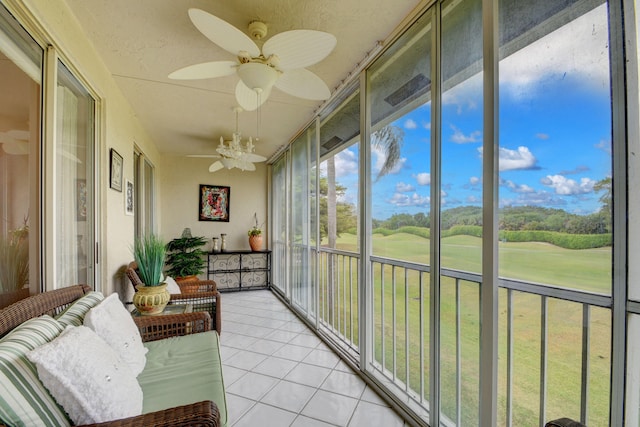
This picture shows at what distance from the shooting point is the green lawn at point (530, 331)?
0.97 meters

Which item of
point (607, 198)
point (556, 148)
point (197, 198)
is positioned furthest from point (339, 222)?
point (197, 198)

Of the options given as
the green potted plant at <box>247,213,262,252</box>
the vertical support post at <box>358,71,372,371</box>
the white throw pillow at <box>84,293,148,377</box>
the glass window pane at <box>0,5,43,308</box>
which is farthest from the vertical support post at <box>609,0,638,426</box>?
the green potted plant at <box>247,213,262,252</box>

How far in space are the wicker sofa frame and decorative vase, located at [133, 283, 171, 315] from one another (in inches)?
13.4

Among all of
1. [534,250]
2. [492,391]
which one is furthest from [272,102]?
[492,391]

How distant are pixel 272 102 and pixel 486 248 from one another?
2406 mm

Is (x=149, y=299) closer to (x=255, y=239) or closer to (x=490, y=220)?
(x=490, y=220)

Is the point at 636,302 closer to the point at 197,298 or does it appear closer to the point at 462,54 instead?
the point at 462,54

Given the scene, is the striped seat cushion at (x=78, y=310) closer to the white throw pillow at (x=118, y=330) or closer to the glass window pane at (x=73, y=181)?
the white throw pillow at (x=118, y=330)

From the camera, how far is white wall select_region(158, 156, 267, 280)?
5.17 metres

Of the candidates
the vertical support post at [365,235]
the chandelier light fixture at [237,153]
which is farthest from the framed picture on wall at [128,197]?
the vertical support post at [365,235]

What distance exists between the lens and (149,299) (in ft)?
7.18

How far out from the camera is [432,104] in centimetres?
159

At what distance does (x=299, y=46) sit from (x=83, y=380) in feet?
4.96

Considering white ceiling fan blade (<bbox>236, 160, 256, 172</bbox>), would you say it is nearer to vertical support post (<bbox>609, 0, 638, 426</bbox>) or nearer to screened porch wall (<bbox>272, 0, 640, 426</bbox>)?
screened porch wall (<bbox>272, 0, 640, 426</bbox>)
